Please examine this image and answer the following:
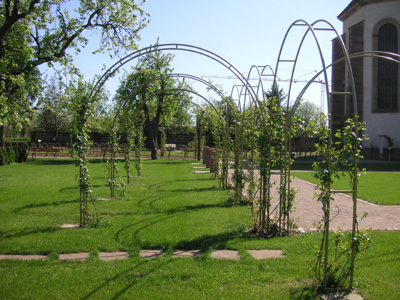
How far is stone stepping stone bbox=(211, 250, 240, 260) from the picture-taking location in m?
5.43

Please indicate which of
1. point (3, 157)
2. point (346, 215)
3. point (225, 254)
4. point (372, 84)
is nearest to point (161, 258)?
point (225, 254)

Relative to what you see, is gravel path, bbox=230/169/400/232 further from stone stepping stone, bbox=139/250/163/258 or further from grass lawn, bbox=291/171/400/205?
stone stepping stone, bbox=139/250/163/258

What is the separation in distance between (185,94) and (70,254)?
24.7m

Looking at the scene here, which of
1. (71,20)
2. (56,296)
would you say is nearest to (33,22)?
(71,20)

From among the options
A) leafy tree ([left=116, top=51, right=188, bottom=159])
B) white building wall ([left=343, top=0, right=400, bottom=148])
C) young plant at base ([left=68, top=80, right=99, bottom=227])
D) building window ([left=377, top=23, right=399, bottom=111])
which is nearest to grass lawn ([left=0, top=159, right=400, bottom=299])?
young plant at base ([left=68, top=80, right=99, bottom=227])

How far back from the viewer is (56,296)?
4074 mm

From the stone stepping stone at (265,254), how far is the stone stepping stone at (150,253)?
1343 millimetres

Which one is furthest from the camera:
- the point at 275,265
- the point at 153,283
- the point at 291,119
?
the point at 291,119

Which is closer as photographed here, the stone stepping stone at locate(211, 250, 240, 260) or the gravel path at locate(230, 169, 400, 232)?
the stone stepping stone at locate(211, 250, 240, 260)

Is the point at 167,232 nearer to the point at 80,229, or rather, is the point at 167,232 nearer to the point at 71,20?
the point at 80,229

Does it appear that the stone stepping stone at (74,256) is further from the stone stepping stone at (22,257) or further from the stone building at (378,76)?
the stone building at (378,76)

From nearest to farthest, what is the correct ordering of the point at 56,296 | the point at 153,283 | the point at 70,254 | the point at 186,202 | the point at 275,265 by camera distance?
1. the point at 56,296
2. the point at 153,283
3. the point at 275,265
4. the point at 70,254
5. the point at 186,202

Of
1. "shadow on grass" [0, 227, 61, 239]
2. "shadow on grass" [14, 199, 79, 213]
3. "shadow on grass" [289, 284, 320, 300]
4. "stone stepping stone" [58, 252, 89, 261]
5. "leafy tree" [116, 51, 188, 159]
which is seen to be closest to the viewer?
"shadow on grass" [289, 284, 320, 300]

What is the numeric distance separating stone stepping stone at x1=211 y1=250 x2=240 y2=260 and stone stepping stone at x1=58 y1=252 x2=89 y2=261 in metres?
1.83
